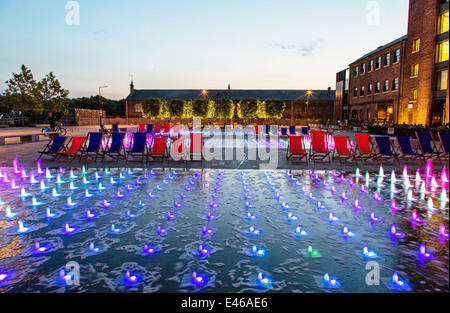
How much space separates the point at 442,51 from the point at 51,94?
180 feet

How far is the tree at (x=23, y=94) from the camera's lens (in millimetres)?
44312

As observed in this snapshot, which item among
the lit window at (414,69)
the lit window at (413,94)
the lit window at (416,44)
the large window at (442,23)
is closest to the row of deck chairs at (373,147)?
the large window at (442,23)

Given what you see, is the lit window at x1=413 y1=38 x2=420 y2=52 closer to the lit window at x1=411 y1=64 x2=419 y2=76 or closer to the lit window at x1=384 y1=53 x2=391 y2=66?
the lit window at x1=411 y1=64 x2=419 y2=76

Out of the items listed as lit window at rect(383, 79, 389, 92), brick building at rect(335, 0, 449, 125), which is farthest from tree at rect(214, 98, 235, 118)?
lit window at rect(383, 79, 389, 92)

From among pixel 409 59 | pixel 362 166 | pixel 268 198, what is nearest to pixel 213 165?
pixel 268 198

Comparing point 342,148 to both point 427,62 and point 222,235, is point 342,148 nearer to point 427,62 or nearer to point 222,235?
point 222,235

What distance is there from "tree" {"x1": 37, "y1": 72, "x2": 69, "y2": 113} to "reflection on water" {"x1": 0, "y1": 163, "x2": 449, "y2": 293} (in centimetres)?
4930

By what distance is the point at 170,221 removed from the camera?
490cm

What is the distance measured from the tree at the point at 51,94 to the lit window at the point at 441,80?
2005 inches

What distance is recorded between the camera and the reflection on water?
3104mm

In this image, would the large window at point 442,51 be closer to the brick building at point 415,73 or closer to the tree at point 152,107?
the brick building at point 415,73

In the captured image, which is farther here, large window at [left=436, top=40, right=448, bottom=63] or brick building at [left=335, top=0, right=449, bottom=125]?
brick building at [left=335, top=0, right=449, bottom=125]
